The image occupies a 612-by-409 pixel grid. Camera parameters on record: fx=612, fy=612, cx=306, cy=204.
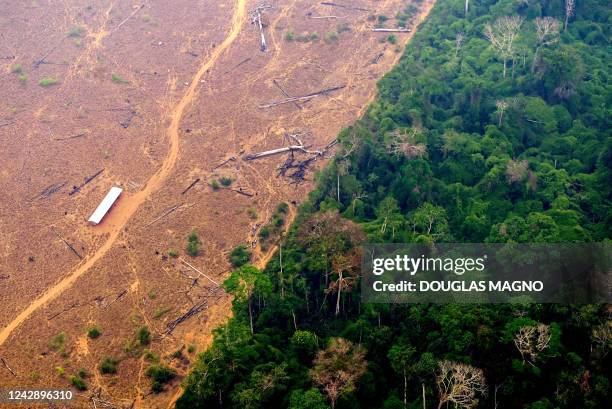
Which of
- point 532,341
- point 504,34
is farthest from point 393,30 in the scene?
point 532,341

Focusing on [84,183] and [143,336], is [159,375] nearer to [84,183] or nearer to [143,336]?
[143,336]

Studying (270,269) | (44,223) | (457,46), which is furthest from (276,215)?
(457,46)

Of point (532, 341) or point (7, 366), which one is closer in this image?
point (532, 341)

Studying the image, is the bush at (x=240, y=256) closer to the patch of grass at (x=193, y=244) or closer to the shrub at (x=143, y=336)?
the patch of grass at (x=193, y=244)

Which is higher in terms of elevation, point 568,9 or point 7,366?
point 568,9

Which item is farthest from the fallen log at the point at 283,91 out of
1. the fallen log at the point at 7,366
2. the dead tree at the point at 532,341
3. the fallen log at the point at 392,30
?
the dead tree at the point at 532,341

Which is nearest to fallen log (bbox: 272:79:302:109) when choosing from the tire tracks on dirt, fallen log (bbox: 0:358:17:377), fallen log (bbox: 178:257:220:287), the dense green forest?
the tire tracks on dirt
